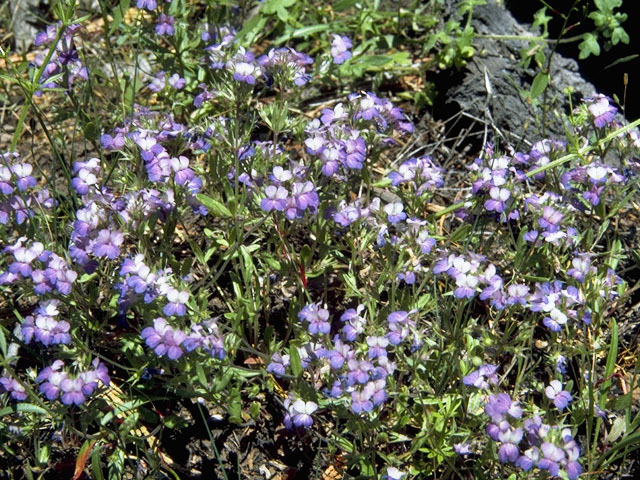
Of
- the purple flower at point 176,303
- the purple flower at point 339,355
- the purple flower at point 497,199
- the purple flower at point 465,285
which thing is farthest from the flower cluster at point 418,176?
the purple flower at point 176,303

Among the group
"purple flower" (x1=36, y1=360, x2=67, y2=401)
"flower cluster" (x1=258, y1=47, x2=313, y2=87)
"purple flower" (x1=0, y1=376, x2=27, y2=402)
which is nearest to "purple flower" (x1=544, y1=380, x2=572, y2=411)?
"flower cluster" (x1=258, y1=47, x2=313, y2=87)

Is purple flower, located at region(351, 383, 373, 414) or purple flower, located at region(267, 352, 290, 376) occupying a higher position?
purple flower, located at region(351, 383, 373, 414)

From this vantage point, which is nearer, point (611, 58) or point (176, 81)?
point (176, 81)

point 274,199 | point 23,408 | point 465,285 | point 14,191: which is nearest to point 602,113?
point 465,285

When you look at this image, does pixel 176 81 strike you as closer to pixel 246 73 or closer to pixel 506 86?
pixel 246 73

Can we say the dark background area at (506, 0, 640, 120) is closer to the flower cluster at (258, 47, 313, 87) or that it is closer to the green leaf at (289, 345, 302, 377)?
the flower cluster at (258, 47, 313, 87)

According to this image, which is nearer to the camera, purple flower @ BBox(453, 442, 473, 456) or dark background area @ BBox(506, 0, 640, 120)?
purple flower @ BBox(453, 442, 473, 456)
